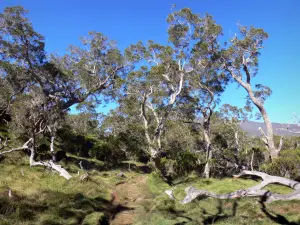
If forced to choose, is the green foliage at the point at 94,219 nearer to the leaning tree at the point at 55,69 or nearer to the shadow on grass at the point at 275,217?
the shadow on grass at the point at 275,217

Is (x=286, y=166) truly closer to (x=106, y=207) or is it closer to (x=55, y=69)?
(x=106, y=207)

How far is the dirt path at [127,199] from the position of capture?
1132 centimetres

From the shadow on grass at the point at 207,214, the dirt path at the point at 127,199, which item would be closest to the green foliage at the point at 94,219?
the dirt path at the point at 127,199

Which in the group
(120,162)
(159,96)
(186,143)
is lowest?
(120,162)

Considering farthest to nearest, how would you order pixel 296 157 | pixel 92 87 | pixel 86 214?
pixel 92 87 → pixel 296 157 → pixel 86 214

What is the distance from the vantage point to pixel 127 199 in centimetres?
1502

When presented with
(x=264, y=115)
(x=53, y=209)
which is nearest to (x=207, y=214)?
(x=53, y=209)

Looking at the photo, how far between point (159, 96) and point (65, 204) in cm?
1817

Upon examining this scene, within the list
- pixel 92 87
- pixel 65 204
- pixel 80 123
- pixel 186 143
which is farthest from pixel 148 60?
pixel 80 123

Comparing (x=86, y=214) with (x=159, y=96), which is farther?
(x=159, y=96)

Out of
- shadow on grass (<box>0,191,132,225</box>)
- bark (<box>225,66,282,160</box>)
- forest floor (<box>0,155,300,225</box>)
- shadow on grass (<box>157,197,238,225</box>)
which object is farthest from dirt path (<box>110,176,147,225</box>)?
bark (<box>225,66,282,160</box>)

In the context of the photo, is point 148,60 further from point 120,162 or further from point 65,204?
point 65,204

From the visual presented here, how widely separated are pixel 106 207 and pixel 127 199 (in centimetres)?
243

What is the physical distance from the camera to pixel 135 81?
26.4 m
